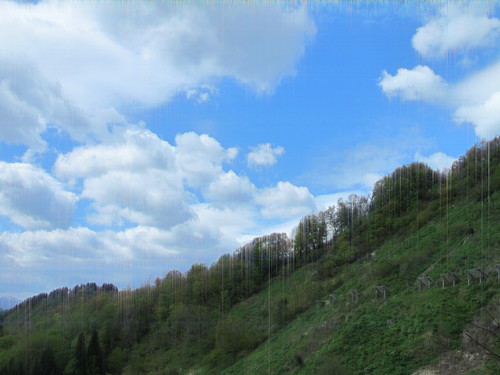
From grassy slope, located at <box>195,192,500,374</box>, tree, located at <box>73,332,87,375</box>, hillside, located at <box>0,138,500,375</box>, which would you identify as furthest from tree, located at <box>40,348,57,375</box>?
grassy slope, located at <box>195,192,500,374</box>

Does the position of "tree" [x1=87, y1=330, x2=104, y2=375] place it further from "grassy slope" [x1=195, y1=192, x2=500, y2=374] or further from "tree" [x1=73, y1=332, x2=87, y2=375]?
"grassy slope" [x1=195, y1=192, x2=500, y2=374]

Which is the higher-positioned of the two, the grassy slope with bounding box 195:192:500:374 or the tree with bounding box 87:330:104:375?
the grassy slope with bounding box 195:192:500:374

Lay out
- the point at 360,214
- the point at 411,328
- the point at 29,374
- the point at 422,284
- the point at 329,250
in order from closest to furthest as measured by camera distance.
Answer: the point at 411,328 → the point at 422,284 → the point at 29,374 → the point at 329,250 → the point at 360,214

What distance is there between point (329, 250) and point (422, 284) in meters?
48.0

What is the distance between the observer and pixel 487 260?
943 inches

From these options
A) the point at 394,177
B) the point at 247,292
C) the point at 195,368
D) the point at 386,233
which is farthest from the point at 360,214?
the point at 195,368

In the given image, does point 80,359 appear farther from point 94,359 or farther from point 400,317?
point 400,317

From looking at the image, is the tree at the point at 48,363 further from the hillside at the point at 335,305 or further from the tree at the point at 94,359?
the tree at the point at 94,359

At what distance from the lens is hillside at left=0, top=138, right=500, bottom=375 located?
63.7 feet

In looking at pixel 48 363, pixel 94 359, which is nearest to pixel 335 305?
pixel 94 359

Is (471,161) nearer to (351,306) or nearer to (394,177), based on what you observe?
(394,177)

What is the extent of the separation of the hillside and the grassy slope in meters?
0.10

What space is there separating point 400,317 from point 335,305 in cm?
1291

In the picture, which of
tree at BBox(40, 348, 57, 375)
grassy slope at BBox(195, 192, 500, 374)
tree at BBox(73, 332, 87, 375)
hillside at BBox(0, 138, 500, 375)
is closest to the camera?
grassy slope at BBox(195, 192, 500, 374)
